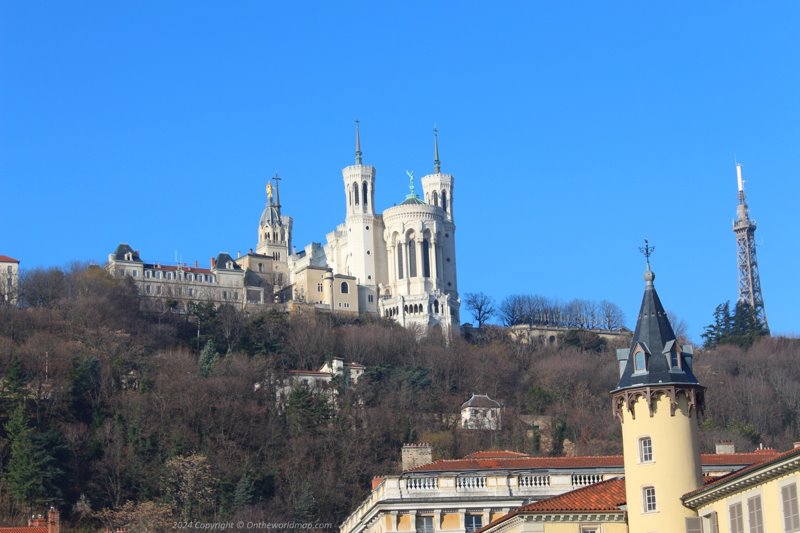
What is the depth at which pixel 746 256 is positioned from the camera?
166375 mm

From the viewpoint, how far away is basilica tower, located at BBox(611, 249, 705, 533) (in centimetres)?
3925

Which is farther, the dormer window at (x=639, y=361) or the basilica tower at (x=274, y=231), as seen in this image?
the basilica tower at (x=274, y=231)

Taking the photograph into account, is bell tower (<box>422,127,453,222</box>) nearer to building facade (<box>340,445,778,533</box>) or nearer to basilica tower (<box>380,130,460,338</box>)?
basilica tower (<box>380,130,460,338</box>)

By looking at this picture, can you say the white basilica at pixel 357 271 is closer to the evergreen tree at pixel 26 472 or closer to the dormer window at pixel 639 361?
the evergreen tree at pixel 26 472

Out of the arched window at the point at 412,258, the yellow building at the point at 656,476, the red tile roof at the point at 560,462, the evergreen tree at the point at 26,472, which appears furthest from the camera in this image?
the arched window at the point at 412,258

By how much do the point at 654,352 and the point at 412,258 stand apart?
123 m

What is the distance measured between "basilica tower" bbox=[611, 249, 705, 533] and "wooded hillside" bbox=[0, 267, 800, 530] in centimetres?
4168

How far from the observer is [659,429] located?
131 feet

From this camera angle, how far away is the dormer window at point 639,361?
41.0m

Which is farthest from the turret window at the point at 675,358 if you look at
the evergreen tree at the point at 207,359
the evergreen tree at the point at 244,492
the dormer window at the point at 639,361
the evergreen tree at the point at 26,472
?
the evergreen tree at the point at 207,359

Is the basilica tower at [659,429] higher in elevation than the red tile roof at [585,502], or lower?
higher

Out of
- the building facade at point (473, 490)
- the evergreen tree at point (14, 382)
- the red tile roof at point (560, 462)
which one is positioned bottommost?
the building facade at point (473, 490)

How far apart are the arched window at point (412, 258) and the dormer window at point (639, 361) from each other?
398 ft

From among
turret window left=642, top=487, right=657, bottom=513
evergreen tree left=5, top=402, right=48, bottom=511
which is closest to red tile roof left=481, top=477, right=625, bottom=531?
turret window left=642, top=487, right=657, bottom=513
